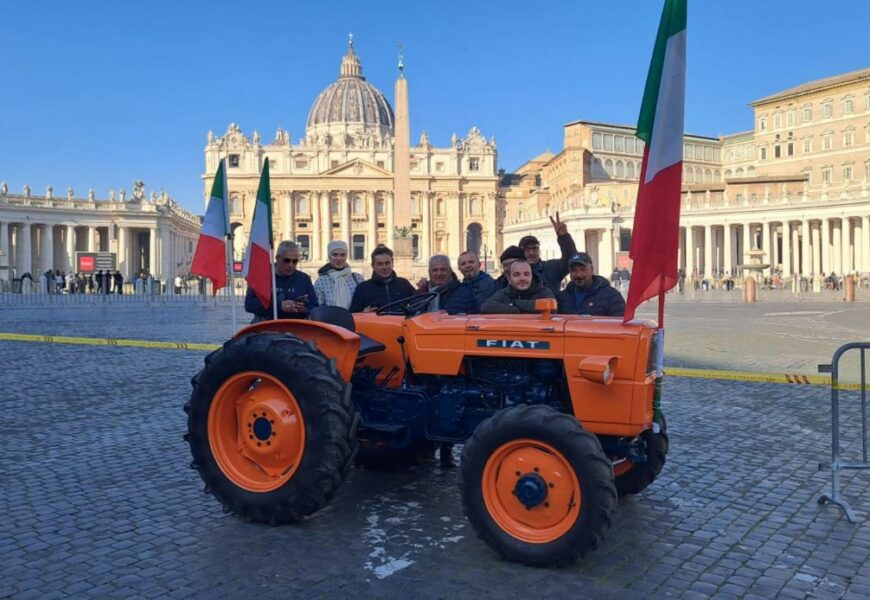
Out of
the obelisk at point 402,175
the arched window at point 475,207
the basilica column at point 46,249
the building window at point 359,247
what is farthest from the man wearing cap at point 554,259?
the arched window at point 475,207

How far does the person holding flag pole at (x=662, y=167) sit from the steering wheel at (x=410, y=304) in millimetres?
1594

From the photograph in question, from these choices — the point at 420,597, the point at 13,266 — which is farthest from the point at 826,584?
the point at 13,266

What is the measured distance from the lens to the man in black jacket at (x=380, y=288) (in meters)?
6.64

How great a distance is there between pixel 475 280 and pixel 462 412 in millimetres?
2142

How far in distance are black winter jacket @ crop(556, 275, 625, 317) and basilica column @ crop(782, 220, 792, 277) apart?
6135 cm

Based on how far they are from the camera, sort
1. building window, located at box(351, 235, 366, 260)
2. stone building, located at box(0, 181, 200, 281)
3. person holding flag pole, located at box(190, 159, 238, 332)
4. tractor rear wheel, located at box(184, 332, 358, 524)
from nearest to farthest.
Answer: tractor rear wheel, located at box(184, 332, 358, 524) < person holding flag pole, located at box(190, 159, 238, 332) < stone building, located at box(0, 181, 200, 281) < building window, located at box(351, 235, 366, 260)

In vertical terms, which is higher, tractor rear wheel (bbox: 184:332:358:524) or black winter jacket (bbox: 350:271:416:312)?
black winter jacket (bbox: 350:271:416:312)

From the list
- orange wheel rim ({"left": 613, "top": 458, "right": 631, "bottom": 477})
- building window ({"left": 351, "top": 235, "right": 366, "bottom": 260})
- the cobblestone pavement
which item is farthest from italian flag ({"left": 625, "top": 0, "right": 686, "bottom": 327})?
building window ({"left": 351, "top": 235, "right": 366, "bottom": 260})

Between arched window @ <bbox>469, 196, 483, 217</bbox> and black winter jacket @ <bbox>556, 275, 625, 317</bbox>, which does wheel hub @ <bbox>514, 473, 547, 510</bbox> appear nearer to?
black winter jacket @ <bbox>556, 275, 625, 317</bbox>

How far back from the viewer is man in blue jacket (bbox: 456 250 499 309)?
643 centimetres

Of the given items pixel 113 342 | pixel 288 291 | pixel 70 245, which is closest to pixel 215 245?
pixel 288 291

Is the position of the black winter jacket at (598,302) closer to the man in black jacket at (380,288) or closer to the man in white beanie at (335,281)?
the man in black jacket at (380,288)

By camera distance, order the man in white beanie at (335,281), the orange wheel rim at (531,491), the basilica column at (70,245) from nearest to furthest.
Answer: the orange wheel rim at (531,491) → the man in white beanie at (335,281) → the basilica column at (70,245)

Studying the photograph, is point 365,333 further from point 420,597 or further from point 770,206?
point 770,206
